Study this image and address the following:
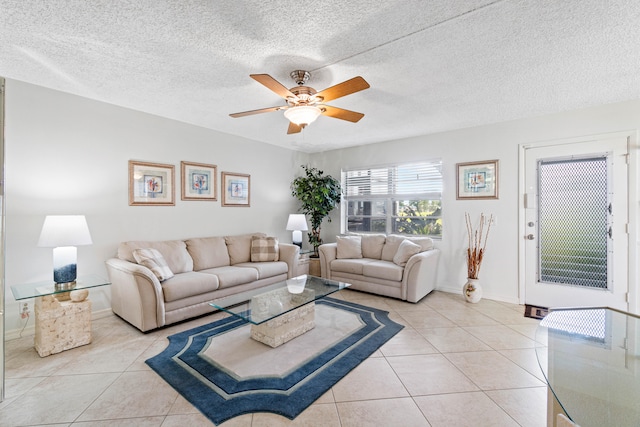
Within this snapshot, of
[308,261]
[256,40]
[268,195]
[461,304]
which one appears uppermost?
[256,40]

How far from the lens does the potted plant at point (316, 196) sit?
495 centimetres

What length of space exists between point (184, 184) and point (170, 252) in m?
1.01

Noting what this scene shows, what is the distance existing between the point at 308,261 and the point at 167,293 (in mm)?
2403

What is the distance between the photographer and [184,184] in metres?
3.84

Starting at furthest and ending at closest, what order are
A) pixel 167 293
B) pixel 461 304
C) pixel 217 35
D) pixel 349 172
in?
pixel 349 172, pixel 461 304, pixel 167 293, pixel 217 35

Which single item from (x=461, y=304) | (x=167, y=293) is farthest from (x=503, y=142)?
(x=167, y=293)

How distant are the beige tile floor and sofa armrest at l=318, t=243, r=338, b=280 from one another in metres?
1.78

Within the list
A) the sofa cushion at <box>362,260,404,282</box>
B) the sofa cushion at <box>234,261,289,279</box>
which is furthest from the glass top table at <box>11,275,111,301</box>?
the sofa cushion at <box>362,260,404,282</box>

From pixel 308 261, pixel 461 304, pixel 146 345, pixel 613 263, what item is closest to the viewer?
pixel 146 345

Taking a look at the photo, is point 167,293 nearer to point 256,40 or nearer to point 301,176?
point 256,40

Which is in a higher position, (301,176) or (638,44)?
(638,44)

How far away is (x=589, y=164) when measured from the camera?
3.24 metres

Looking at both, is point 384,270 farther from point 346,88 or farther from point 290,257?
point 346,88

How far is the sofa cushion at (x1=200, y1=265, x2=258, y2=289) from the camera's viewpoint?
10.7ft
